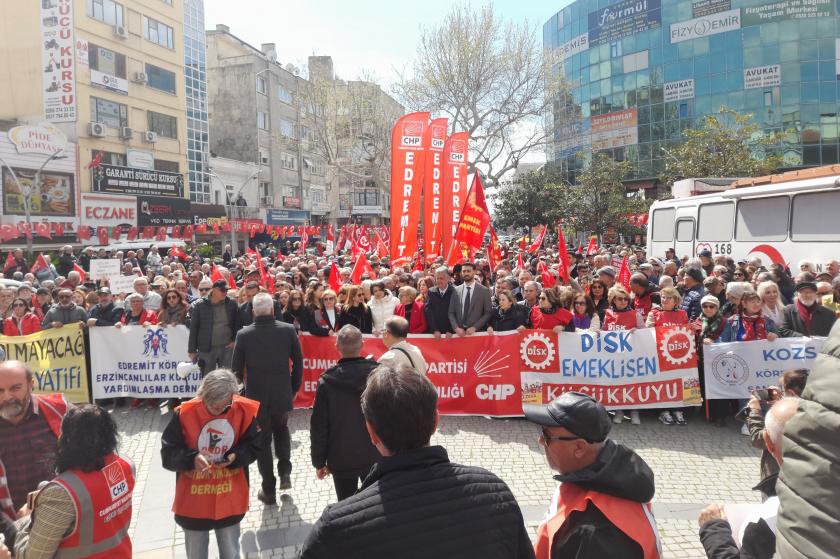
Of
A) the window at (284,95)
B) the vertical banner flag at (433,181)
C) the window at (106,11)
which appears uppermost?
the window at (284,95)

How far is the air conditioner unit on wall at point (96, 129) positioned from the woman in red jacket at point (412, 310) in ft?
102

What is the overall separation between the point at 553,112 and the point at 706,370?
29573 mm

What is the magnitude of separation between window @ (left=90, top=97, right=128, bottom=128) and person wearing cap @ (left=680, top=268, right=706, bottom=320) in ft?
112

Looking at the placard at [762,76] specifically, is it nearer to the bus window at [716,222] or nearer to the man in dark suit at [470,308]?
the bus window at [716,222]

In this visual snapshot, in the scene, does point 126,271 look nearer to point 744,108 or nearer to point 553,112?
point 553,112

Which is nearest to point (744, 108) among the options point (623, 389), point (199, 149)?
point (199, 149)

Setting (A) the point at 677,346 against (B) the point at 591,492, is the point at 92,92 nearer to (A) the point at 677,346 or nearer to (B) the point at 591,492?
(A) the point at 677,346

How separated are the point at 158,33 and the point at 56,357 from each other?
36122mm

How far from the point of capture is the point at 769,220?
13.8 metres

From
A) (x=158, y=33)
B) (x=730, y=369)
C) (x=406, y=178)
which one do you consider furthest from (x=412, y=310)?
(x=158, y=33)

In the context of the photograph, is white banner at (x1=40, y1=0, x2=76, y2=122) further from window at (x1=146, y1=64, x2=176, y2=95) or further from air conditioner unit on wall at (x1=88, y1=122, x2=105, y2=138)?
window at (x1=146, y1=64, x2=176, y2=95)

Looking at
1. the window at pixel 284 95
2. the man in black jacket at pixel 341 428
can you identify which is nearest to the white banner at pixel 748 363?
the man in black jacket at pixel 341 428

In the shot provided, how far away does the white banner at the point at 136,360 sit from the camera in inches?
326

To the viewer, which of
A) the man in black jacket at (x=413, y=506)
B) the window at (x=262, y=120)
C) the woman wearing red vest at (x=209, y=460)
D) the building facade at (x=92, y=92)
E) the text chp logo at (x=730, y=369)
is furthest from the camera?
the window at (x=262, y=120)
